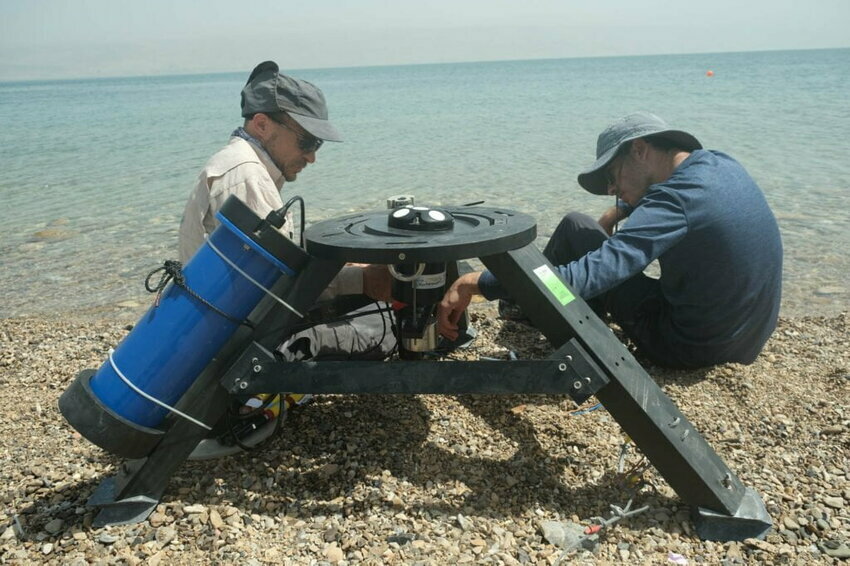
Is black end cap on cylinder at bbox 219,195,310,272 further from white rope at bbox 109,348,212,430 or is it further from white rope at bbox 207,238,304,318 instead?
white rope at bbox 109,348,212,430

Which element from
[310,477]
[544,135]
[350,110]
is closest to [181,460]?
[310,477]

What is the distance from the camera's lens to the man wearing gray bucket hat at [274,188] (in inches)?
136

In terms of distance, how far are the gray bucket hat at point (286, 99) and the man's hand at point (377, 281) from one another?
0.97 metres

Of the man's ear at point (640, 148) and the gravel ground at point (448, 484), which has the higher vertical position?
the man's ear at point (640, 148)

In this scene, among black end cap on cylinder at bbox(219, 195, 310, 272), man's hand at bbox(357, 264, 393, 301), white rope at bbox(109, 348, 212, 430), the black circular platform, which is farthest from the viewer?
man's hand at bbox(357, 264, 393, 301)

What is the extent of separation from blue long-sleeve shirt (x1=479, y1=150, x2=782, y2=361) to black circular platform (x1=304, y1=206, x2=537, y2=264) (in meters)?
0.30

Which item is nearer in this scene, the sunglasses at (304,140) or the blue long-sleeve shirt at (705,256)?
the blue long-sleeve shirt at (705,256)

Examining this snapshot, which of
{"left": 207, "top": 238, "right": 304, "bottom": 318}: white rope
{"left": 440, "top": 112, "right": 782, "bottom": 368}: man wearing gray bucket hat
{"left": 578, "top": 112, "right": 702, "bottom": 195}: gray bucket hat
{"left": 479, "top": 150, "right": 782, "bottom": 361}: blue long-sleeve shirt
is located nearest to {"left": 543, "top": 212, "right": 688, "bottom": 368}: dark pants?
{"left": 440, "top": 112, "right": 782, "bottom": 368}: man wearing gray bucket hat

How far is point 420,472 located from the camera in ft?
10.5

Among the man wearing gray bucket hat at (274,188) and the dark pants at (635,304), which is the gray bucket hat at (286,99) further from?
the dark pants at (635,304)

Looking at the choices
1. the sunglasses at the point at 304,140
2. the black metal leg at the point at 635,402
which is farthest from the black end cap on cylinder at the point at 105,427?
the sunglasses at the point at 304,140

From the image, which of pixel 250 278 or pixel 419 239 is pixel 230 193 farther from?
pixel 419 239

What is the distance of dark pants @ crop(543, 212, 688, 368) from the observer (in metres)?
4.23

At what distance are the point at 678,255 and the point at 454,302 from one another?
59.4 inches
